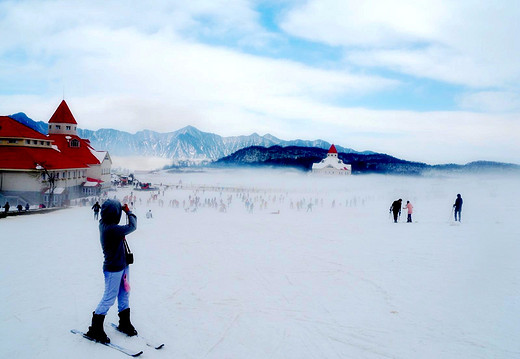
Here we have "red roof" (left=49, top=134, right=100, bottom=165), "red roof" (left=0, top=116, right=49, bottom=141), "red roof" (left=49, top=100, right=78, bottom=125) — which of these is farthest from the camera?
"red roof" (left=49, top=100, right=78, bottom=125)

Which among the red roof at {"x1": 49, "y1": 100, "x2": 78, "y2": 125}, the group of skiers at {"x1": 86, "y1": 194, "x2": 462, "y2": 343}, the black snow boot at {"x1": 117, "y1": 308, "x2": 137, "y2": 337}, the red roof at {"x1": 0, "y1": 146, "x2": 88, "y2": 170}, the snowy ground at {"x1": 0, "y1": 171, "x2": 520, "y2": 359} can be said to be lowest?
the snowy ground at {"x1": 0, "y1": 171, "x2": 520, "y2": 359}

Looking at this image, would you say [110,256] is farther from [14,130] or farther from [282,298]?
[14,130]

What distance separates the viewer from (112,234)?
5094 millimetres

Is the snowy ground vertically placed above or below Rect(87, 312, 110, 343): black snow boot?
below

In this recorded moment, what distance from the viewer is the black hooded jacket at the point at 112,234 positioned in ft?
16.7

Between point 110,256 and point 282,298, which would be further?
point 282,298

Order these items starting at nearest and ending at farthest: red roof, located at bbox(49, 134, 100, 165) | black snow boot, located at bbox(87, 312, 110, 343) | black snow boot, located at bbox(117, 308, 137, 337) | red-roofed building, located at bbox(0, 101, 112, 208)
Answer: black snow boot, located at bbox(87, 312, 110, 343) → black snow boot, located at bbox(117, 308, 137, 337) → red-roofed building, located at bbox(0, 101, 112, 208) → red roof, located at bbox(49, 134, 100, 165)

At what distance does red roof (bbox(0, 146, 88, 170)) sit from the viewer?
3497 centimetres

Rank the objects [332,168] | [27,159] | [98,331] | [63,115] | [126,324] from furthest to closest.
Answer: [332,168] → [63,115] → [27,159] → [126,324] → [98,331]

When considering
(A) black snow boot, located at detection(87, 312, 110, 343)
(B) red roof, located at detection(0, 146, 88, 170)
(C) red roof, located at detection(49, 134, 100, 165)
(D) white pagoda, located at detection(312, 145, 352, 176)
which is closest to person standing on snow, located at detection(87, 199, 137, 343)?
(A) black snow boot, located at detection(87, 312, 110, 343)

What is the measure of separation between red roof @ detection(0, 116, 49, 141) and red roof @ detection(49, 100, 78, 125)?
16048 millimetres

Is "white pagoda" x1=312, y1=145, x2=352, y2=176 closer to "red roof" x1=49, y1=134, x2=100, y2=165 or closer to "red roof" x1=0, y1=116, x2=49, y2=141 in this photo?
"red roof" x1=49, y1=134, x2=100, y2=165

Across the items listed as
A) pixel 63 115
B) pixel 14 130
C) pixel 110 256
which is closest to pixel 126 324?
pixel 110 256

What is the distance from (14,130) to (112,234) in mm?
41604
